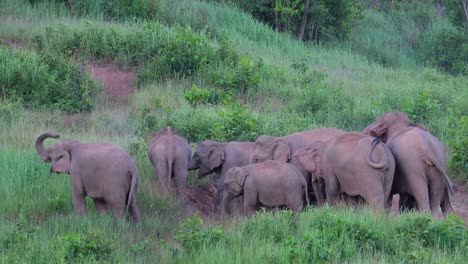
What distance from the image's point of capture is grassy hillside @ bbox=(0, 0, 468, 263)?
845 cm

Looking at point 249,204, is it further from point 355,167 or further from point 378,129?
point 378,129

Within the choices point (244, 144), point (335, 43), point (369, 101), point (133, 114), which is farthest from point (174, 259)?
point (335, 43)

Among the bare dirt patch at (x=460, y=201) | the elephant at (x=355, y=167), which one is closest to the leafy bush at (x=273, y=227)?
the elephant at (x=355, y=167)

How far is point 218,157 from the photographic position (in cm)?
1157

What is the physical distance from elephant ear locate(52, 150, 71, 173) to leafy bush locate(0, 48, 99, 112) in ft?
15.2

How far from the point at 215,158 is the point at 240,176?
107 cm

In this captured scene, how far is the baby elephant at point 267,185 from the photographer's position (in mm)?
10391

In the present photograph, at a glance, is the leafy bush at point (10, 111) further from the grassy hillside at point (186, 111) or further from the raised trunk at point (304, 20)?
the raised trunk at point (304, 20)

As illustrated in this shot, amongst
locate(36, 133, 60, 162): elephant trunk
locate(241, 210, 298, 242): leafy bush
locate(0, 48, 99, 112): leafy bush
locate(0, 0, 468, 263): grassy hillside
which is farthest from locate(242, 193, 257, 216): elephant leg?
locate(0, 48, 99, 112): leafy bush

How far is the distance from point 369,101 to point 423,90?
160cm

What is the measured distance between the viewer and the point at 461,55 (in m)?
23.8

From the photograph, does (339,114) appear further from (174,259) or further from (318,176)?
(174,259)

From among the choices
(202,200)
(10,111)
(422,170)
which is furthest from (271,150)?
(10,111)

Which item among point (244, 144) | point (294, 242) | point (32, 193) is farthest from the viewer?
point (244, 144)
